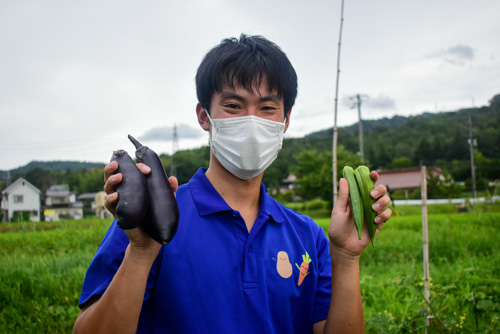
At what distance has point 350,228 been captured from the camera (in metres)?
1.99

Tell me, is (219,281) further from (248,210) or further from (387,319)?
(387,319)

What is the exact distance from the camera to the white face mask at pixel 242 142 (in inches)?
87.4

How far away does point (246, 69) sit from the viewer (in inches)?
84.7

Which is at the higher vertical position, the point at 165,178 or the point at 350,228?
the point at 165,178

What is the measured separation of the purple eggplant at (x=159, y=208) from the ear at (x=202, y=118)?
80 centimetres

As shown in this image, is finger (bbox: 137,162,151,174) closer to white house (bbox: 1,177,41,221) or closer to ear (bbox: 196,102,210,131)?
ear (bbox: 196,102,210,131)

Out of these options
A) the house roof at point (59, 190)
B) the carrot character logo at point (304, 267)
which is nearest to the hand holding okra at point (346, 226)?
the carrot character logo at point (304, 267)

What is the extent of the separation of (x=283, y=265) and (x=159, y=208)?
0.84 m

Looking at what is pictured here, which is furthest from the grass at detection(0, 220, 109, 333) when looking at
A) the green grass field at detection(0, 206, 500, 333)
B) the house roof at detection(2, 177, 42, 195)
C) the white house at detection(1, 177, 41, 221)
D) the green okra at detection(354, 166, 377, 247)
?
the white house at detection(1, 177, 41, 221)

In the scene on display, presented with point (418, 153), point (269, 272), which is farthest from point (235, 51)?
point (418, 153)

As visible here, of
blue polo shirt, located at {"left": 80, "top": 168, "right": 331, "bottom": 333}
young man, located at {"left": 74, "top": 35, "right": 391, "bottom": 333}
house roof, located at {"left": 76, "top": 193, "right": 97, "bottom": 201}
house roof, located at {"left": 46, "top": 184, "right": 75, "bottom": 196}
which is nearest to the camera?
young man, located at {"left": 74, "top": 35, "right": 391, "bottom": 333}

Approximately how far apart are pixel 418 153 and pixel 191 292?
226 ft

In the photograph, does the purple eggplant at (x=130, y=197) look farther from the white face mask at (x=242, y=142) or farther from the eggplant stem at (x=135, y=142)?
the white face mask at (x=242, y=142)

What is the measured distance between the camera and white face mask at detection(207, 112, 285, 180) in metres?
2.22
